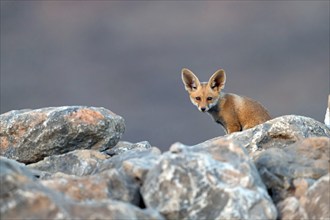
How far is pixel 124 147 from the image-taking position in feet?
44.5

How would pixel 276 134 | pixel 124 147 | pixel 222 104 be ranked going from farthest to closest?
1. pixel 222 104
2. pixel 124 147
3. pixel 276 134

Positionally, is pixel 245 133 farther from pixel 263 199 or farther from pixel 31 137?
pixel 263 199

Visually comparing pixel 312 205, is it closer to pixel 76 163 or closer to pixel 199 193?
pixel 199 193

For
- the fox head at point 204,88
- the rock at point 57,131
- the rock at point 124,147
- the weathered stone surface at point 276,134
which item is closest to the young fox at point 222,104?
the fox head at point 204,88

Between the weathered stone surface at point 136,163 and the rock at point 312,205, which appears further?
the weathered stone surface at point 136,163

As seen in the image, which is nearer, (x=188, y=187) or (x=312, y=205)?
(x=188, y=187)

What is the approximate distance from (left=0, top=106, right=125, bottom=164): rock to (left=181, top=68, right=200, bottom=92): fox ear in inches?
117

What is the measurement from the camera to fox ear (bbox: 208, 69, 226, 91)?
51.7 ft

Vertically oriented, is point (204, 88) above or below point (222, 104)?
above

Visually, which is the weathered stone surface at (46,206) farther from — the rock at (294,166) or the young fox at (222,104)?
the young fox at (222,104)

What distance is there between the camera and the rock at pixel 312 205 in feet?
21.1

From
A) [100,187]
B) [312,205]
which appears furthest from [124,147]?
[312,205]

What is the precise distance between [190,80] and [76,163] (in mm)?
5930

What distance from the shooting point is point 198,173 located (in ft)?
20.4
